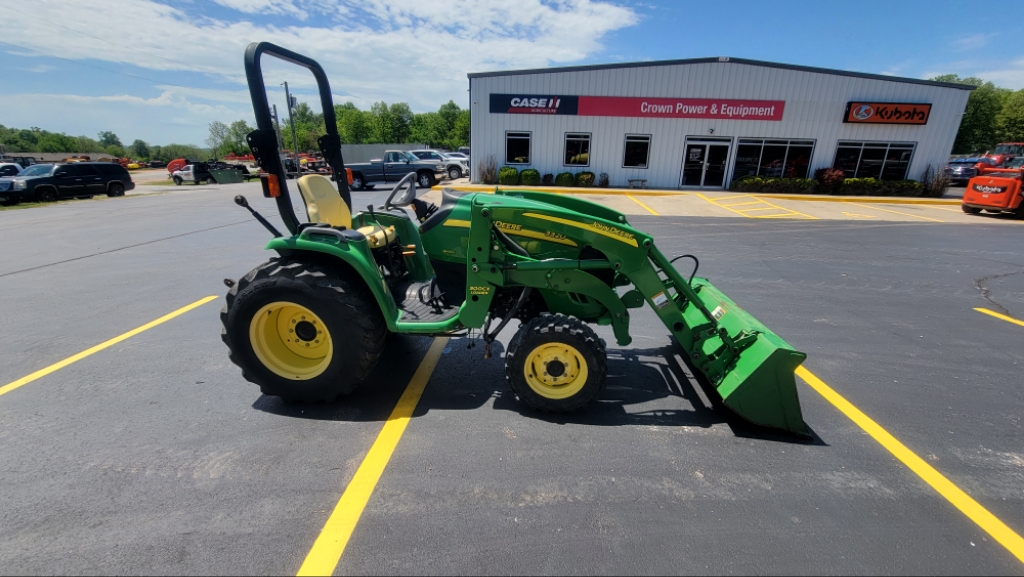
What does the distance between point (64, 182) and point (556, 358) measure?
22254mm

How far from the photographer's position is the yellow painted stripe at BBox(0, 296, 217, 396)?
3.36 m

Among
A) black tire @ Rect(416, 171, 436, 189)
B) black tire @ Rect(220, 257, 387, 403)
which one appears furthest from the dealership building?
black tire @ Rect(220, 257, 387, 403)

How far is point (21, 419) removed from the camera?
9.57 ft

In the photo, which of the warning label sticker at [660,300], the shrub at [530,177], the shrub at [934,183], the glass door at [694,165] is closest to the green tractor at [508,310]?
the warning label sticker at [660,300]

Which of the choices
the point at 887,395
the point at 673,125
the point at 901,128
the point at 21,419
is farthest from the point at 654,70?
the point at 21,419

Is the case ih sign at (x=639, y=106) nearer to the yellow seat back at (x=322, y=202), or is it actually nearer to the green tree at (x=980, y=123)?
the yellow seat back at (x=322, y=202)

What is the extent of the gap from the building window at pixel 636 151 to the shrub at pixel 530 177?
3.94 m

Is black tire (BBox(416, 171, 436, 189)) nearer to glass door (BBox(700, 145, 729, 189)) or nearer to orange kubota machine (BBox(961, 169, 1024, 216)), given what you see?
glass door (BBox(700, 145, 729, 189))

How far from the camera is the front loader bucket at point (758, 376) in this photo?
8.75ft

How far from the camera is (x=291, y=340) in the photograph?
3256 mm

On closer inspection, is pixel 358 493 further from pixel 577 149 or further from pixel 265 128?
pixel 577 149

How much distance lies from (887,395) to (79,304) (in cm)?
812

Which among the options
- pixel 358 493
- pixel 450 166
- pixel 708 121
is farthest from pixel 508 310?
pixel 450 166

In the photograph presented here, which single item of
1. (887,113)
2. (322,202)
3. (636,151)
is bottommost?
(322,202)
